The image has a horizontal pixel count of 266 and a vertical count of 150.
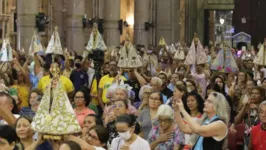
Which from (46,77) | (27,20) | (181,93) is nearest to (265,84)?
(181,93)

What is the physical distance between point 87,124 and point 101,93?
6.29 m

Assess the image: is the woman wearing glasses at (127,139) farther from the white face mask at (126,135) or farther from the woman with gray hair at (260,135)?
the woman with gray hair at (260,135)

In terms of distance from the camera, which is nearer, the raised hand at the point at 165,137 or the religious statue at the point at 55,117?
the religious statue at the point at 55,117

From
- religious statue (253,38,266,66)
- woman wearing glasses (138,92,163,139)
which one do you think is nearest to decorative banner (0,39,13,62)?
religious statue (253,38,266,66)

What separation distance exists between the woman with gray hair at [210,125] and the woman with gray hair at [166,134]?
3.77ft

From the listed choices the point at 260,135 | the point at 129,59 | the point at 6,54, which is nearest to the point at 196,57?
the point at 129,59

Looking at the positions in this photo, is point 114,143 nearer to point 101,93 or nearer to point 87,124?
point 87,124

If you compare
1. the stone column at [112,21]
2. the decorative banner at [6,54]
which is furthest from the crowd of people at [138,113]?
the stone column at [112,21]

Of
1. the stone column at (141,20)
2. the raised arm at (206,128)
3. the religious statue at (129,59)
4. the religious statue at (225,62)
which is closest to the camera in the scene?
the raised arm at (206,128)

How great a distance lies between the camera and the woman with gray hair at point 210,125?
31.1 feet

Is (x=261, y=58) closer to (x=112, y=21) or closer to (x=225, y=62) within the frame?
(x=225, y=62)

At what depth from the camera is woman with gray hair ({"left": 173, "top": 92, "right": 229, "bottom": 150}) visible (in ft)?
31.1

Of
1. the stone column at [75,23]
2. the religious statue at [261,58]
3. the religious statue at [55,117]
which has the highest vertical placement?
the stone column at [75,23]

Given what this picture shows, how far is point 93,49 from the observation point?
21.4 metres
